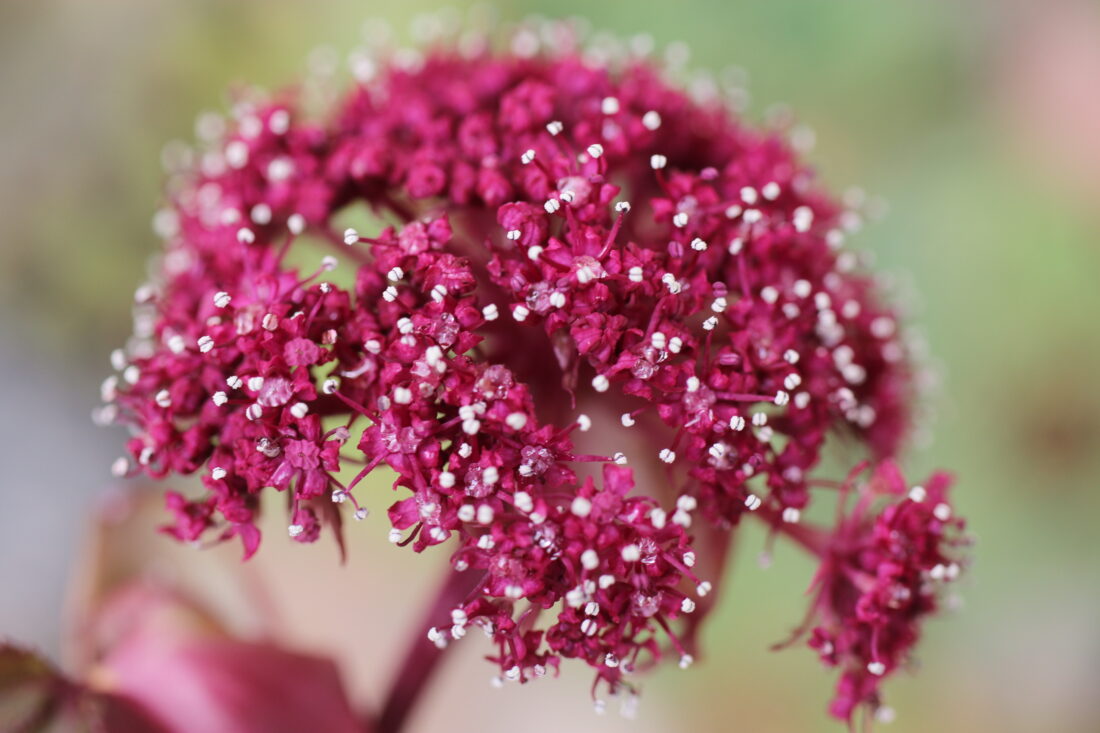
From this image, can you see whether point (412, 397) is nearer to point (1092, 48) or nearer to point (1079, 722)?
point (1079, 722)

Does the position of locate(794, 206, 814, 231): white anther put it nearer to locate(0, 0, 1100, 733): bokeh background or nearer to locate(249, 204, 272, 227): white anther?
locate(249, 204, 272, 227): white anther

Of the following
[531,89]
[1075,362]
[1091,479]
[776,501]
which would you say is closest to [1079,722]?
[1091,479]

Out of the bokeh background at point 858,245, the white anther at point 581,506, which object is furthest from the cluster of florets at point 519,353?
the bokeh background at point 858,245

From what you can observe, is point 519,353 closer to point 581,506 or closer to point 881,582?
point 581,506

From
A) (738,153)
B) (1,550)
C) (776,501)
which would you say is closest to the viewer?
(776,501)

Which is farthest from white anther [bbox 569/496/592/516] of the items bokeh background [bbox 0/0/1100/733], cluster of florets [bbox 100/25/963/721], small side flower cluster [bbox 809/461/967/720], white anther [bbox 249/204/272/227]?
bokeh background [bbox 0/0/1100/733]

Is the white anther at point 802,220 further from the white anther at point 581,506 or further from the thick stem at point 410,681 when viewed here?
the thick stem at point 410,681
